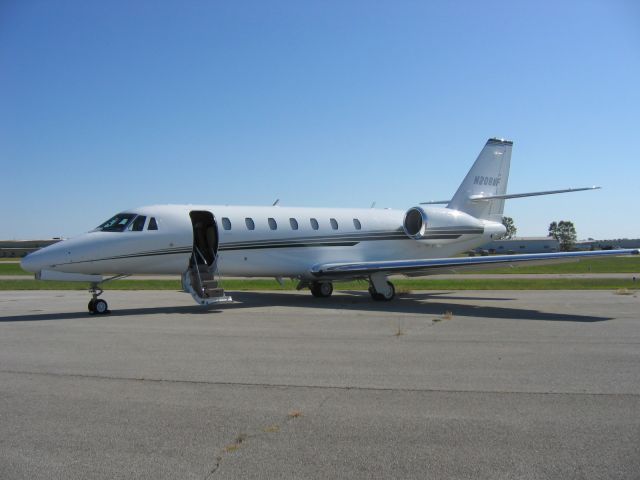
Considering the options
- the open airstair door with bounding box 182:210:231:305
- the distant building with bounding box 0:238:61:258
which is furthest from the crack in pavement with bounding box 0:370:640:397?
the distant building with bounding box 0:238:61:258

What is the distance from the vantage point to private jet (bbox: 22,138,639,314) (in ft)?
50.0

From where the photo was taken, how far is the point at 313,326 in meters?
12.5

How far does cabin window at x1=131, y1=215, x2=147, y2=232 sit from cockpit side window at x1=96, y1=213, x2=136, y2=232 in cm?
12

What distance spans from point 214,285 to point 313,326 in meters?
4.92

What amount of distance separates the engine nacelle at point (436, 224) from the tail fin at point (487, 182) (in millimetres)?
869

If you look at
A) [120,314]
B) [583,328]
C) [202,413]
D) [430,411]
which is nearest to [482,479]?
[430,411]

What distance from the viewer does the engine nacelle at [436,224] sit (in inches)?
843

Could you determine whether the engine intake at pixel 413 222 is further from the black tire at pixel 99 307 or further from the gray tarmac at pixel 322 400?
the black tire at pixel 99 307

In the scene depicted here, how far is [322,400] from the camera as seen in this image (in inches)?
251

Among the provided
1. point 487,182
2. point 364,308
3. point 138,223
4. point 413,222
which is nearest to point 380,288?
→ point 364,308

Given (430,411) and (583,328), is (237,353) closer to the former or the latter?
(430,411)

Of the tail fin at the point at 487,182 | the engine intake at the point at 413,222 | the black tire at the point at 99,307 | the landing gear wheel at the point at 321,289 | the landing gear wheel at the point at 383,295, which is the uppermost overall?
the tail fin at the point at 487,182

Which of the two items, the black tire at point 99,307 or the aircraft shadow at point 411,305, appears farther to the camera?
the black tire at point 99,307

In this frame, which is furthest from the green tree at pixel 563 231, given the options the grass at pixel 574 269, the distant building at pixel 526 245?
the grass at pixel 574 269
